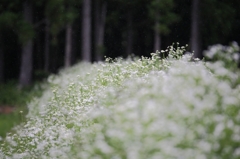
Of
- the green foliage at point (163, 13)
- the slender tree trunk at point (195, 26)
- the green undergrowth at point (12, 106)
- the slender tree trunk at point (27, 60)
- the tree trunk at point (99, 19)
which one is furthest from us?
the tree trunk at point (99, 19)

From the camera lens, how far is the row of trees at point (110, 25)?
17.9 metres

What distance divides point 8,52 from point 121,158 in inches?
894

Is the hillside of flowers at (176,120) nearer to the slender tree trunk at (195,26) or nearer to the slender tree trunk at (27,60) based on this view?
the slender tree trunk at (27,60)

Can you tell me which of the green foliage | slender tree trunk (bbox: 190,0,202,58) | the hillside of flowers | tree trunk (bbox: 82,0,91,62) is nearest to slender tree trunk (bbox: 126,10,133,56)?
the green foliage

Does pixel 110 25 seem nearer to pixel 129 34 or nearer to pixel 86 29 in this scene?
pixel 129 34

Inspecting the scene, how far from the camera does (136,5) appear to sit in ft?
73.1

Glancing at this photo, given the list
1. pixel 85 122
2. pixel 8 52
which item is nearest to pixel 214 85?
pixel 85 122

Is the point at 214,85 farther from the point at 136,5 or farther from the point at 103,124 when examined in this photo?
the point at 136,5

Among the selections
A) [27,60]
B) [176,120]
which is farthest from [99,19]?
[176,120]

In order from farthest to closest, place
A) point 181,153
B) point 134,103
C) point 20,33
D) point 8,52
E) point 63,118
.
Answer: point 8,52
point 20,33
point 63,118
point 134,103
point 181,153

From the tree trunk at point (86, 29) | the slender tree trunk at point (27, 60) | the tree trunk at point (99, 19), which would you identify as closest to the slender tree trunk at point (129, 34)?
the tree trunk at point (99, 19)

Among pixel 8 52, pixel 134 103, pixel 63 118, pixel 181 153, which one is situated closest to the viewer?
pixel 181 153

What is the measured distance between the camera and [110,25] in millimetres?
25109

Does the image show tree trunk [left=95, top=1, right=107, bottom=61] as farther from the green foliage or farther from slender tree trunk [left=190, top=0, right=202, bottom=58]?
slender tree trunk [left=190, top=0, right=202, bottom=58]
